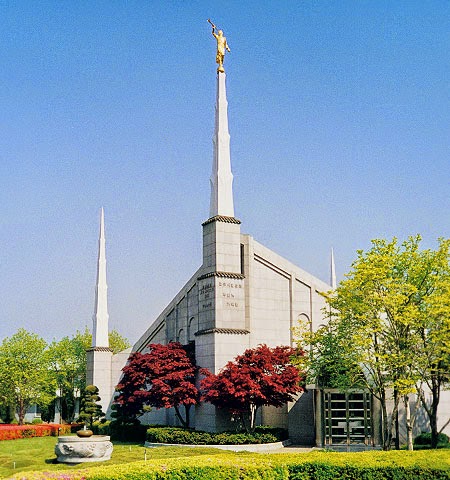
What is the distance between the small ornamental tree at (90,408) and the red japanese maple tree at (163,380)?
5.49 metres

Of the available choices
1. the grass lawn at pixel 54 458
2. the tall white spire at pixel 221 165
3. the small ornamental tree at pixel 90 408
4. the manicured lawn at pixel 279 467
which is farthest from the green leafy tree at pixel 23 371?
the manicured lawn at pixel 279 467

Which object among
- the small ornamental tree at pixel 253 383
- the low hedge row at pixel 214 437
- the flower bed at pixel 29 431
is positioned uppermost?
the small ornamental tree at pixel 253 383

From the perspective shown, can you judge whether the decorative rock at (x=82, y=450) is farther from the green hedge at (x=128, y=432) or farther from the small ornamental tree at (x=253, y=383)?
the green hedge at (x=128, y=432)

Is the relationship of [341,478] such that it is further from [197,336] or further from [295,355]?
[197,336]

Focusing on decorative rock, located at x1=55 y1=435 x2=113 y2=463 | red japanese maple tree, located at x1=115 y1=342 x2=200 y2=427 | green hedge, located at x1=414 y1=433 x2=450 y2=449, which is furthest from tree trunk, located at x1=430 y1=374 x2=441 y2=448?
decorative rock, located at x1=55 y1=435 x2=113 y2=463

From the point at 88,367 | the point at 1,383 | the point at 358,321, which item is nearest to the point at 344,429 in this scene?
the point at 358,321

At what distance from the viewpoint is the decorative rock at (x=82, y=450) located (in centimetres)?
3006

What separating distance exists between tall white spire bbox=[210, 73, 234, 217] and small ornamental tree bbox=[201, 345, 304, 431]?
28.6 ft

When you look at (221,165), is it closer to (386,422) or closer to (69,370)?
(386,422)

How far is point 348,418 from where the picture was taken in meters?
36.7

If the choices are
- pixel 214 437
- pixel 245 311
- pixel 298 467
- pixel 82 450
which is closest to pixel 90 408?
pixel 245 311

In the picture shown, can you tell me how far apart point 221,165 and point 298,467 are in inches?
975

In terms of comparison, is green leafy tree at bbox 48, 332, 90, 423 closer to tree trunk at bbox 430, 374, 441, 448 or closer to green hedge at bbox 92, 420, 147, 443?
green hedge at bbox 92, 420, 147, 443

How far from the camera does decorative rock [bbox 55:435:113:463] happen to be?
30062 millimetres
